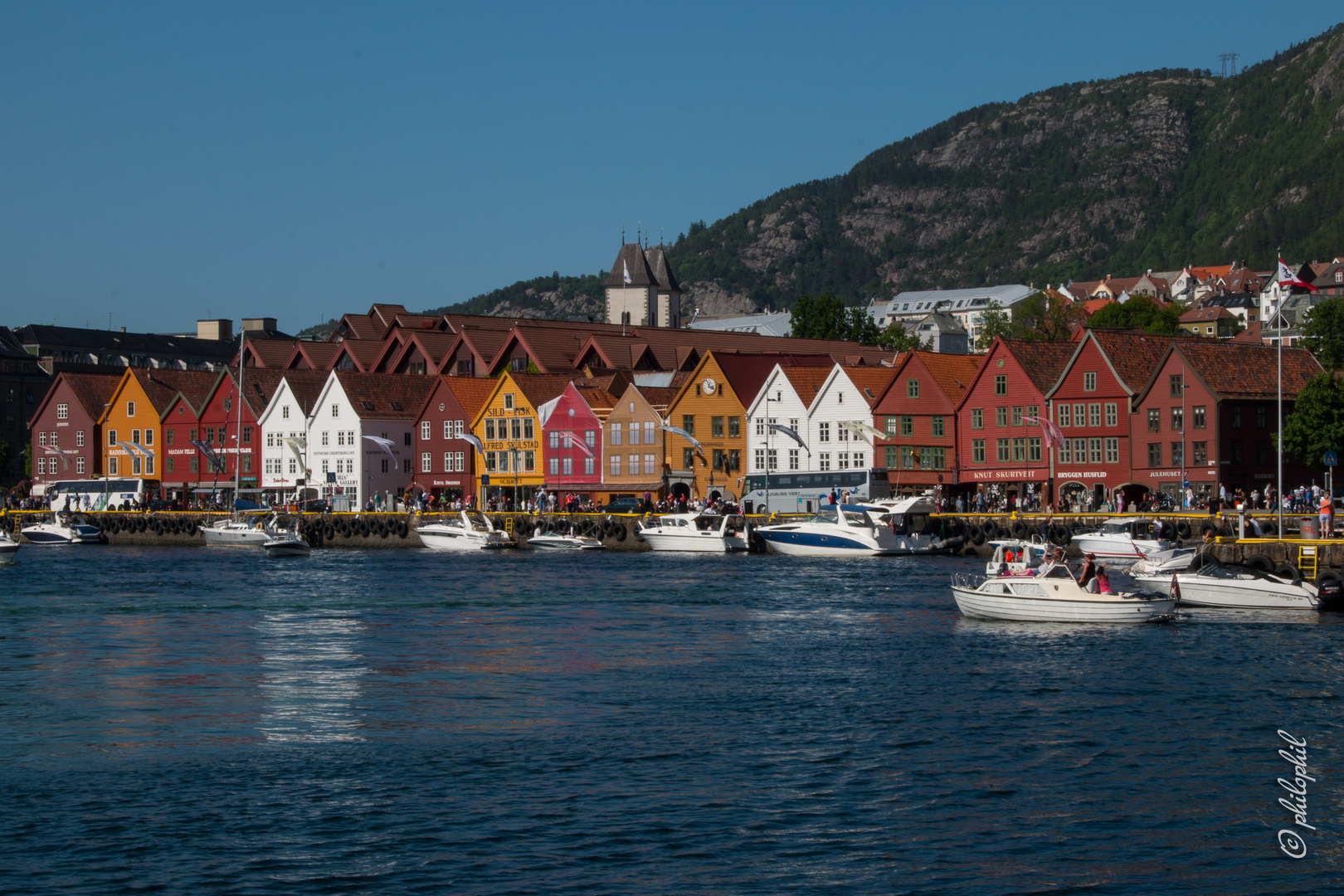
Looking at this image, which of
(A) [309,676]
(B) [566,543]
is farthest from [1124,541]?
(A) [309,676]

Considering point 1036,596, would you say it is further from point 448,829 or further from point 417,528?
point 417,528

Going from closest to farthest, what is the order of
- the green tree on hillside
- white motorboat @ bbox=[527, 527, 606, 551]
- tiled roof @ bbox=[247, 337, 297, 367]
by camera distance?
white motorboat @ bbox=[527, 527, 606, 551] < the green tree on hillside < tiled roof @ bbox=[247, 337, 297, 367]

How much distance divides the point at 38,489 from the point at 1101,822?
132754mm

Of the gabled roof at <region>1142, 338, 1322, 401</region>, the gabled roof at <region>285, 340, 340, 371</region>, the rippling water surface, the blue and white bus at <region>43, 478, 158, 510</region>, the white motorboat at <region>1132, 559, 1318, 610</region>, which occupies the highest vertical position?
the gabled roof at <region>285, 340, 340, 371</region>

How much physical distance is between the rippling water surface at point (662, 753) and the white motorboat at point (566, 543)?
38191 mm

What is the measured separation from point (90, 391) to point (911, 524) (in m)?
89.7

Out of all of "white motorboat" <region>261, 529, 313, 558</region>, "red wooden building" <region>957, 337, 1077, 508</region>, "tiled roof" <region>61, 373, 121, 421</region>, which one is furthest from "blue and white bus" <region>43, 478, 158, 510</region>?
"red wooden building" <region>957, 337, 1077, 508</region>

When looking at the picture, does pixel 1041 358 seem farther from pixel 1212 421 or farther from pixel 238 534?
pixel 238 534

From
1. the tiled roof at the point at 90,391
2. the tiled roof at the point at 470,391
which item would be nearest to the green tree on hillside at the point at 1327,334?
the tiled roof at the point at 470,391

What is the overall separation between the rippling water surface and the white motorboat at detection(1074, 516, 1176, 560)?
16710 mm

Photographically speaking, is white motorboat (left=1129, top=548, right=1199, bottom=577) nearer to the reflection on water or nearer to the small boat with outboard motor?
the small boat with outboard motor

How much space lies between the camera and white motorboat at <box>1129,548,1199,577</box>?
58.8 m

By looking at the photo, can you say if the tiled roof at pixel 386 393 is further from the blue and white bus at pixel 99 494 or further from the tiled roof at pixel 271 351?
the tiled roof at pixel 271 351

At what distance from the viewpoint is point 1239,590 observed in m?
51.7
